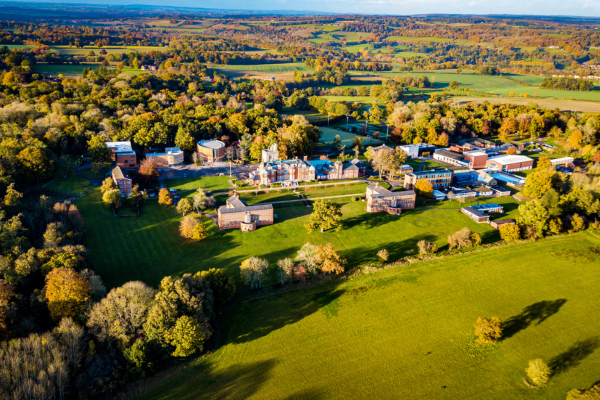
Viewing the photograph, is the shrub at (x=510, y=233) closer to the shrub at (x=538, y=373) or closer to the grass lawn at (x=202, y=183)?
the shrub at (x=538, y=373)

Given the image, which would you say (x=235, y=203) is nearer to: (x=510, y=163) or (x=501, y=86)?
(x=510, y=163)

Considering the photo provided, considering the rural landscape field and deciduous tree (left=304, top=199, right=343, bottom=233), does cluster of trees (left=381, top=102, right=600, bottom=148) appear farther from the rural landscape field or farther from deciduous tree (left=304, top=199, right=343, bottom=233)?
deciduous tree (left=304, top=199, right=343, bottom=233)

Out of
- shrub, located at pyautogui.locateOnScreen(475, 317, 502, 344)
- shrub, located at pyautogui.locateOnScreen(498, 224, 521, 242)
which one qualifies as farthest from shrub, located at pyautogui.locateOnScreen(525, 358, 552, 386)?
shrub, located at pyautogui.locateOnScreen(498, 224, 521, 242)

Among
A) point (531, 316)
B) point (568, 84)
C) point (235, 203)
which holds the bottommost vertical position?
point (531, 316)

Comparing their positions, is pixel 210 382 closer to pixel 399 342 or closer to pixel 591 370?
pixel 399 342

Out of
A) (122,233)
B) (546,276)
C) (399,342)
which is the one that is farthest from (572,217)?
(122,233)

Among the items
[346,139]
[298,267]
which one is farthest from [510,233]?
[346,139]
